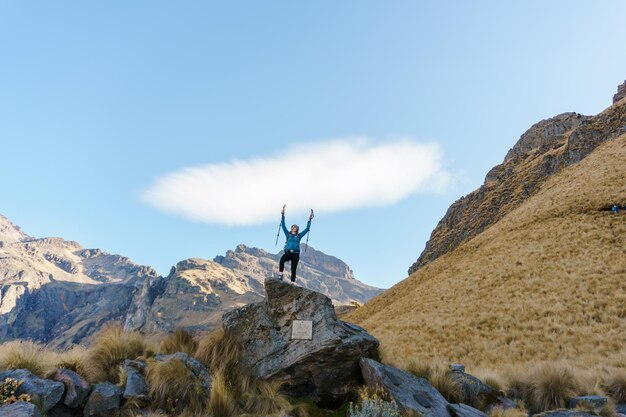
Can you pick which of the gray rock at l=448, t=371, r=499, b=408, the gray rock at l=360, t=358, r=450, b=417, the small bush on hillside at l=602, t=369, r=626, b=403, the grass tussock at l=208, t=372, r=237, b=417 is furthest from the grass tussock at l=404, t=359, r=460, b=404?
the grass tussock at l=208, t=372, r=237, b=417

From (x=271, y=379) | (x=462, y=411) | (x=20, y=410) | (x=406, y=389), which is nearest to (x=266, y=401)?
(x=271, y=379)

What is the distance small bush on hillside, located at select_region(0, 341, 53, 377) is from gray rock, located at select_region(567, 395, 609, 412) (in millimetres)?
13914

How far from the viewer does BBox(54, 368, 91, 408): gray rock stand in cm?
851

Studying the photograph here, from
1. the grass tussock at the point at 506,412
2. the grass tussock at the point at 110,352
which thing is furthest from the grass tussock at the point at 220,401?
the grass tussock at the point at 506,412

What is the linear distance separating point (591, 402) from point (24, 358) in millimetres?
14821

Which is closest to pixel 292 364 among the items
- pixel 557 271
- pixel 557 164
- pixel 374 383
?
pixel 374 383

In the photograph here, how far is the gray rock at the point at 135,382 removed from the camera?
884cm

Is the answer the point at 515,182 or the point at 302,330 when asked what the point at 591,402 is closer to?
the point at 302,330

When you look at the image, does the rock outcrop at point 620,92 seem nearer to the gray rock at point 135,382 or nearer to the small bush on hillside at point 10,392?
the gray rock at point 135,382

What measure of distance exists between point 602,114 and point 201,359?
75418 mm

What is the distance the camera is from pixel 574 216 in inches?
1460

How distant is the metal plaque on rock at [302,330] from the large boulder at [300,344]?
29mm

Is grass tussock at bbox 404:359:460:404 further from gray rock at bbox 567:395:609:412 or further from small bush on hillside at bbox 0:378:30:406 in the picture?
small bush on hillside at bbox 0:378:30:406

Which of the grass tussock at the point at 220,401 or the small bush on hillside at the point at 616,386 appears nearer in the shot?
the grass tussock at the point at 220,401
